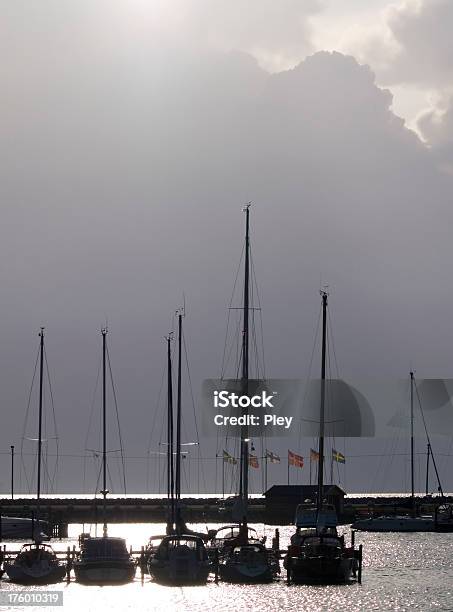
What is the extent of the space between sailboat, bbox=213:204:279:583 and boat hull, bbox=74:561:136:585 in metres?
6.19

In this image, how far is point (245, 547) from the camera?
91375 mm

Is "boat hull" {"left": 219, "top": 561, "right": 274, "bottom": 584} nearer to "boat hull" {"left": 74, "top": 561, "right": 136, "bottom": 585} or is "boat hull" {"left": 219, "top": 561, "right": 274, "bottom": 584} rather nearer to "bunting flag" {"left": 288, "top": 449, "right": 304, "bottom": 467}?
"boat hull" {"left": 74, "top": 561, "right": 136, "bottom": 585}

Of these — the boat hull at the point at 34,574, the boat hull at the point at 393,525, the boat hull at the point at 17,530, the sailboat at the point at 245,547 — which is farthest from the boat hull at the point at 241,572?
the boat hull at the point at 393,525

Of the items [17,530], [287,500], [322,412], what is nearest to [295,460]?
[287,500]

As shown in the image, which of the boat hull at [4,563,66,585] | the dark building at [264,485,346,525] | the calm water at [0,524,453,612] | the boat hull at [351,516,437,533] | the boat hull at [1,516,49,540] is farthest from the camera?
the dark building at [264,485,346,525]

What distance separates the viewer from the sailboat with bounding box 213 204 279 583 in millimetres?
89938

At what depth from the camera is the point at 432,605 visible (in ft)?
297

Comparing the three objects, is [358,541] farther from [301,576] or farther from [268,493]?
[301,576]

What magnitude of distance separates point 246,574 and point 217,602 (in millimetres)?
3689

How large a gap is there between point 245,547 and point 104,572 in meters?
9.42

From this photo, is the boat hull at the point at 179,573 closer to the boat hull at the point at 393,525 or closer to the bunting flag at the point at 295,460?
the boat hull at the point at 393,525

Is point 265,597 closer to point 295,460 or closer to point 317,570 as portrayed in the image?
point 317,570

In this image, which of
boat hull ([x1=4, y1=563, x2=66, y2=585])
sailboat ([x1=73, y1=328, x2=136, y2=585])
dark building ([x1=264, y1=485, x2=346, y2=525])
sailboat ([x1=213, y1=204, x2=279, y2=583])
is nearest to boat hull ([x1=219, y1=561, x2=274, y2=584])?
sailboat ([x1=213, y1=204, x2=279, y2=583])

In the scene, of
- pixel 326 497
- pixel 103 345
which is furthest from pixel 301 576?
pixel 326 497
